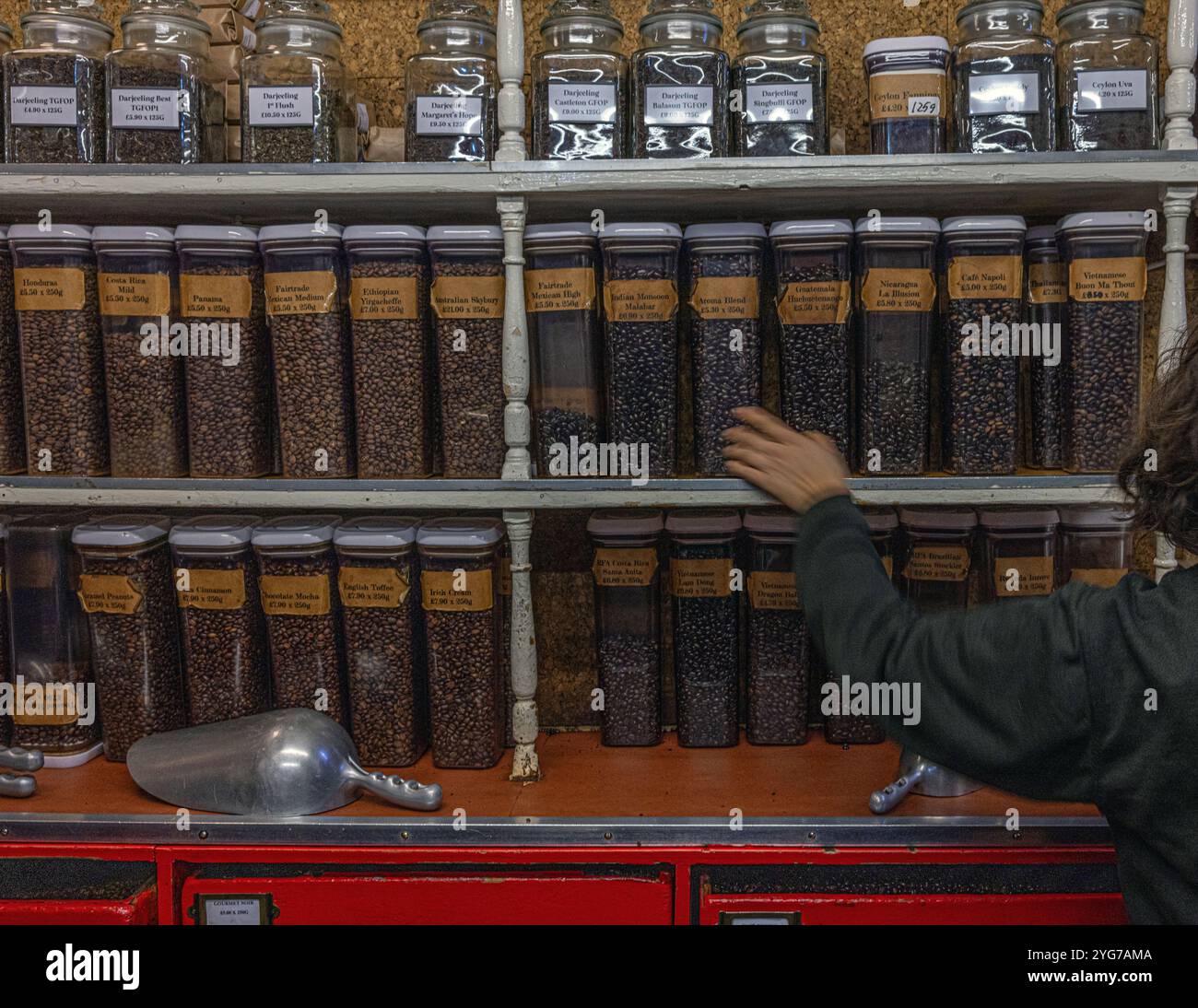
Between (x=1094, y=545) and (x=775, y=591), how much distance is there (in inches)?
22.0

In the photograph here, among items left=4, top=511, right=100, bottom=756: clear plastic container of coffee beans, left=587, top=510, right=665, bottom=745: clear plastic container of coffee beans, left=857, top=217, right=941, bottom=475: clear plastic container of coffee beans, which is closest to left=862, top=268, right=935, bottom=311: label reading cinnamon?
left=857, top=217, right=941, bottom=475: clear plastic container of coffee beans

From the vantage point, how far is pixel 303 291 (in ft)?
5.25

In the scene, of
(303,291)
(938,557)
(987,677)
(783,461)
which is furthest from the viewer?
(938,557)

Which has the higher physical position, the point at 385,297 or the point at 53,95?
the point at 53,95

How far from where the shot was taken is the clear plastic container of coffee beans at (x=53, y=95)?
5.27 feet

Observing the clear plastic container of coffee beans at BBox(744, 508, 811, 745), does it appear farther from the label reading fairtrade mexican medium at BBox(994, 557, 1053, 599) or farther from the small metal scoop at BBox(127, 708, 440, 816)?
the small metal scoop at BBox(127, 708, 440, 816)

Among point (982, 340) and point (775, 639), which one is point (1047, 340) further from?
point (775, 639)

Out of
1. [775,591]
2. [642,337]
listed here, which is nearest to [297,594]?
[642,337]

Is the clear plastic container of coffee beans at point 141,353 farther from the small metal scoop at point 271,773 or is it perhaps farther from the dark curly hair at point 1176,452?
the dark curly hair at point 1176,452

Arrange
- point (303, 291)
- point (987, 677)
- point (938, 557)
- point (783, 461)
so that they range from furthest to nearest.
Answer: point (938, 557) < point (303, 291) < point (783, 461) < point (987, 677)

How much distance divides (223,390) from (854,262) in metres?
1.07

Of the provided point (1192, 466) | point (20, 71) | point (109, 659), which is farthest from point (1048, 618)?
point (20, 71)

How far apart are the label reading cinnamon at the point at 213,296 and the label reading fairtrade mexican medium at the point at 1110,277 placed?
1353 mm

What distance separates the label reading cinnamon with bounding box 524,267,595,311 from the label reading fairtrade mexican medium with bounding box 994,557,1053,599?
84 centimetres
